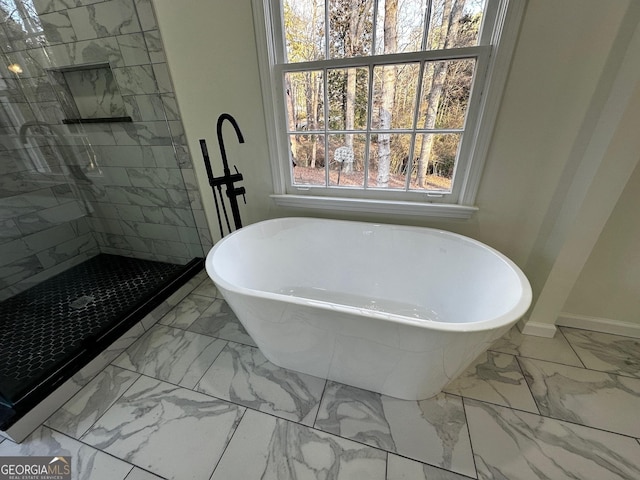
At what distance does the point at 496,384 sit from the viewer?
3.84 feet

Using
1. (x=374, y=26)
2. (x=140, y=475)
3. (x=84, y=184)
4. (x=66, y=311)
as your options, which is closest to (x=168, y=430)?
(x=140, y=475)

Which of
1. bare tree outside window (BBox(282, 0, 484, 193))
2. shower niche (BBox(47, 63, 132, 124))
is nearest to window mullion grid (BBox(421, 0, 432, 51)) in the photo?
bare tree outside window (BBox(282, 0, 484, 193))

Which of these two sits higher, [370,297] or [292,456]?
[370,297]

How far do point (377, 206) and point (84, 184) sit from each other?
2274mm

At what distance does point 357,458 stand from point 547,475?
2.20 ft

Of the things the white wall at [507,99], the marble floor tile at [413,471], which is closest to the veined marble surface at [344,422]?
the marble floor tile at [413,471]

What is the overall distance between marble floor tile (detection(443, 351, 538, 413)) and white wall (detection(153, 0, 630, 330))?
619 mm

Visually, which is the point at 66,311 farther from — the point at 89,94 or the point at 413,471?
the point at 413,471

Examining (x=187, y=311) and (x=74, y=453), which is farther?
(x=187, y=311)

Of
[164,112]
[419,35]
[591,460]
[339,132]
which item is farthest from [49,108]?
[591,460]

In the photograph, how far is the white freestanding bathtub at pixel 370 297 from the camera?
0.87 metres

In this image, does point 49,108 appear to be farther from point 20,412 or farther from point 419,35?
point 419,35

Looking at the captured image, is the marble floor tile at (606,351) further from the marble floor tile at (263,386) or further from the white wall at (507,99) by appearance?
the marble floor tile at (263,386)

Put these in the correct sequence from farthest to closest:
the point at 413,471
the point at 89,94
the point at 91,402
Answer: the point at 89,94 < the point at 91,402 < the point at 413,471
